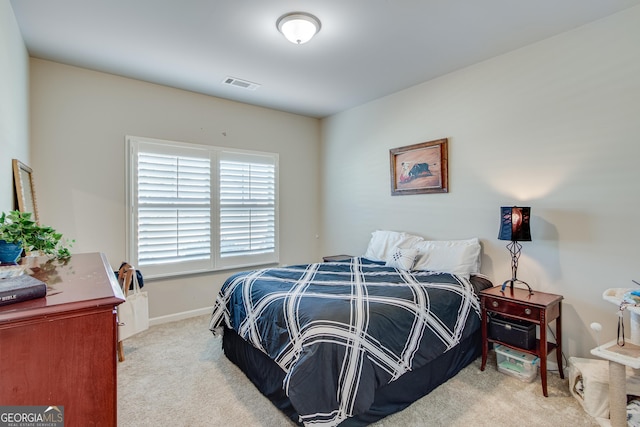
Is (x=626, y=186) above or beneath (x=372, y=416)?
above

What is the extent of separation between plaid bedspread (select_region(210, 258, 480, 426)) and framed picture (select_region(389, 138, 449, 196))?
113cm

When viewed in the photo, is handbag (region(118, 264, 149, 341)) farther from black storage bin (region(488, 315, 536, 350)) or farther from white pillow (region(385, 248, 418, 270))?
black storage bin (region(488, 315, 536, 350))

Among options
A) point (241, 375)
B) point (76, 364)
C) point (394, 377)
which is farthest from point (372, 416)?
point (76, 364)

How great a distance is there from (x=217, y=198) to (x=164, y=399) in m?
2.42

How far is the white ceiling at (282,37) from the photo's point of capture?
2316mm

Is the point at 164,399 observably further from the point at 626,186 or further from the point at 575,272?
the point at 626,186

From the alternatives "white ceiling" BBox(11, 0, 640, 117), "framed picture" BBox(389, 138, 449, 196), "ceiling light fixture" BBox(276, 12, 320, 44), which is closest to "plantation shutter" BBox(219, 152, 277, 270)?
"white ceiling" BBox(11, 0, 640, 117)

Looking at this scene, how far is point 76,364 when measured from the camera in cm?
96

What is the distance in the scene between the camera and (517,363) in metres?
2.62

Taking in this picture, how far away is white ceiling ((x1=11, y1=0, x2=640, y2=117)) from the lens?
232cm

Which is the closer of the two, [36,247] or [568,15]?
[36,247]

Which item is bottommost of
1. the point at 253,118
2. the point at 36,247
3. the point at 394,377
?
the point at 394,377

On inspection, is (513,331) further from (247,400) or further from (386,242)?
(247,400)

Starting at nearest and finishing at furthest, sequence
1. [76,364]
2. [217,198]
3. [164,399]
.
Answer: [76,364]
[164,399]
[217,198]
